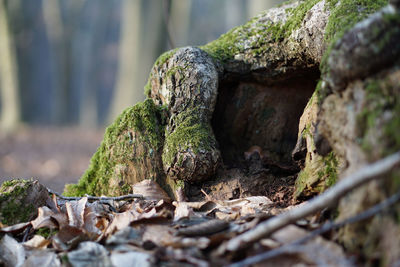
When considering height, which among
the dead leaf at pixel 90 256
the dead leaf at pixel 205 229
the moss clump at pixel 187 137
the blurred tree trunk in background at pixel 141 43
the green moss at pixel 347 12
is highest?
the blurred tree trunk in background at pixel 141 43

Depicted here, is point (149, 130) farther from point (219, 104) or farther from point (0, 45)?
point (0, 45)

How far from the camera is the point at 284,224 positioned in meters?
1.23

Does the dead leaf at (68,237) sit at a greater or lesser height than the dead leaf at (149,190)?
lesser

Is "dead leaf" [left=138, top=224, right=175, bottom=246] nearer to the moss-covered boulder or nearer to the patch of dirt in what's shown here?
the patch of dirt

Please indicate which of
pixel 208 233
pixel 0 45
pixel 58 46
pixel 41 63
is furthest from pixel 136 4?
pixel 41 63

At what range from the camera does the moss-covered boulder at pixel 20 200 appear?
1964 mm

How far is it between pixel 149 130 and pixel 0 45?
34.1ft

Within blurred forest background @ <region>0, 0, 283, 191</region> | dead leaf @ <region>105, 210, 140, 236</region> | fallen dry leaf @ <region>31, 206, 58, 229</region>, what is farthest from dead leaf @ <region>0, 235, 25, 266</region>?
blurred forest background @ <region>0, 0, 283, 191</region>

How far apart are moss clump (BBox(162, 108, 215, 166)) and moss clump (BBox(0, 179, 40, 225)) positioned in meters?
0.95

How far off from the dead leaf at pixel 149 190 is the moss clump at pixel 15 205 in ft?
2.28

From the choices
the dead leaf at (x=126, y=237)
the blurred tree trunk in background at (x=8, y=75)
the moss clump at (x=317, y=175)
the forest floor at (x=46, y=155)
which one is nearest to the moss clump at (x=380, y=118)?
the moss clump at (x=317, y=175)

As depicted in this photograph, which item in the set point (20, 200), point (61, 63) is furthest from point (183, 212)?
point (61, 63)

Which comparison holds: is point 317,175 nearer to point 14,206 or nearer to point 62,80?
point 14,206

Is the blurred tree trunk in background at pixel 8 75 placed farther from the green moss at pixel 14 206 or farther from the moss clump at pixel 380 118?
the moss clump at pixel 380 118
